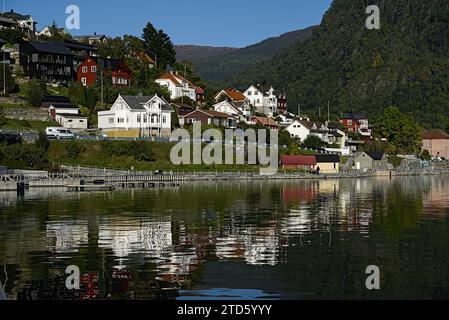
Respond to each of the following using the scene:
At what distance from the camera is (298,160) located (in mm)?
110125

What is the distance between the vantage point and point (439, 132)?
561ft

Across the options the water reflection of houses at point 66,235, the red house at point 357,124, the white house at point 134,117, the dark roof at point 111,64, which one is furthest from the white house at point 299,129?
the water reflection of houses at point 66,235

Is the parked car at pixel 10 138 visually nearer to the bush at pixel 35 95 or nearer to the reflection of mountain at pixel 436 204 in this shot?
the bush at pixel 35 95

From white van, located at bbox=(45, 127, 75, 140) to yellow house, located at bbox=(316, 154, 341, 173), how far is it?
129 feet

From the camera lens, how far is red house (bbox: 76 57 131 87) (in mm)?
118606

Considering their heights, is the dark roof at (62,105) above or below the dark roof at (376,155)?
above

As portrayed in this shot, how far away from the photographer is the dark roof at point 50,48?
11512 centimetres

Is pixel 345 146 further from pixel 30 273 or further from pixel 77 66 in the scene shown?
pixel 30 273

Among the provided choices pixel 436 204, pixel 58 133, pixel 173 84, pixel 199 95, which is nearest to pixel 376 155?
pixel 199 95

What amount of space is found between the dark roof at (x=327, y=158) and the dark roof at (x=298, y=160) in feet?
3.75

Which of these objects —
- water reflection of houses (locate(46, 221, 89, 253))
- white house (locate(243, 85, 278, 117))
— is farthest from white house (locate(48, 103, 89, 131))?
water reflection of houses (locate(46, 221, 89, 253))

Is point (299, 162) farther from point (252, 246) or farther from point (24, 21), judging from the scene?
point (252, 246)
